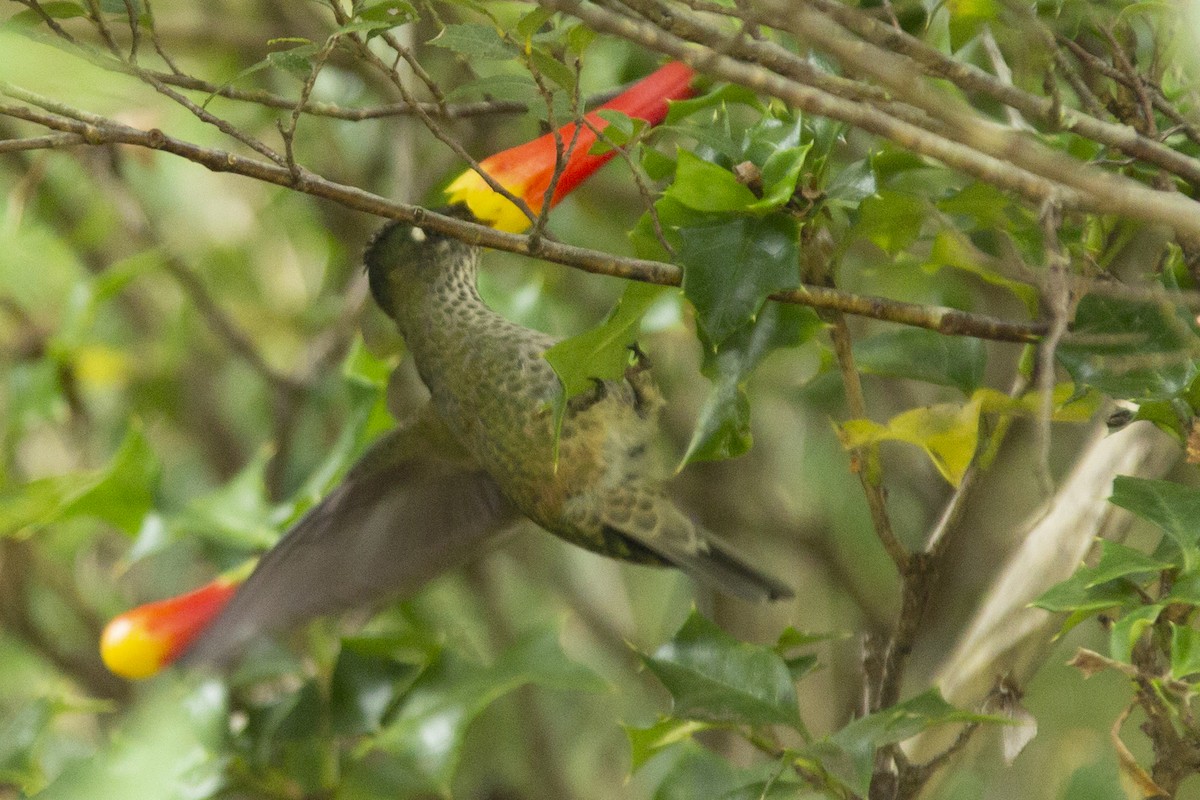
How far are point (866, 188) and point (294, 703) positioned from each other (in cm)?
93

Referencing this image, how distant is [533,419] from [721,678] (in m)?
0.41

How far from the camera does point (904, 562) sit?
0.92 metres

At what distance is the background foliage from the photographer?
2.46 feet

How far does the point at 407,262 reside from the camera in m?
1.30

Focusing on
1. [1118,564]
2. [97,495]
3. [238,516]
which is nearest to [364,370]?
[238,516]

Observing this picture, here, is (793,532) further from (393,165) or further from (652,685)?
(393,165)

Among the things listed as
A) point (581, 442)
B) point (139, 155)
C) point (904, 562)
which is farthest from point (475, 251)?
point (139, 155)

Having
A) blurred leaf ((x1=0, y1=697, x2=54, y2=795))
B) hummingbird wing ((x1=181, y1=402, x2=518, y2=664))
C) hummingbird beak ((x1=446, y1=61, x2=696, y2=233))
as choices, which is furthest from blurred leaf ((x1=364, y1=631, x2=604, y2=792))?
hummingbird beak ((x1=446, y1=61, x2=696, y2=233))

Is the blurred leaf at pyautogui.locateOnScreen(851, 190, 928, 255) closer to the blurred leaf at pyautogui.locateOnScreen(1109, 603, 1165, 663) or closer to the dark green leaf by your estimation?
the dark green leaf

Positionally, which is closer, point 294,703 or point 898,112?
point 898,112

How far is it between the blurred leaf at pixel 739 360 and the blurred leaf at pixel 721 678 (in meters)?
0.16

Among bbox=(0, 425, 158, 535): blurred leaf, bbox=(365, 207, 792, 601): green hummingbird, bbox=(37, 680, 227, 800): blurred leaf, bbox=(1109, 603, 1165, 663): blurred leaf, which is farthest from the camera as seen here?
bbox=(0, 425, 158, 535): blurred leaf

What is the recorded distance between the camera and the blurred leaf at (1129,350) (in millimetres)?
773

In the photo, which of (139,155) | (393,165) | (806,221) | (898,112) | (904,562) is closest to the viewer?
(898,112)
